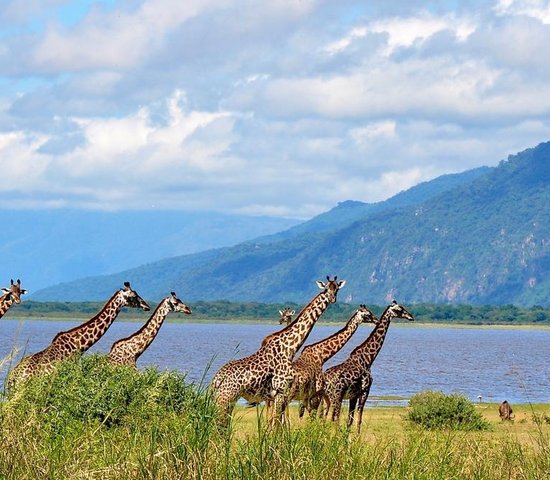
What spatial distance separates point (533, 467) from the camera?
13758mm

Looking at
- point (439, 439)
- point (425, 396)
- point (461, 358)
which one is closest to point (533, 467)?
point (439, 439)

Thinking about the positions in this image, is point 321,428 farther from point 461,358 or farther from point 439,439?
point 461,358

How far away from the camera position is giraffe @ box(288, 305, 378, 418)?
19.4 metres

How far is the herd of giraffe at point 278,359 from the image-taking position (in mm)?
18047

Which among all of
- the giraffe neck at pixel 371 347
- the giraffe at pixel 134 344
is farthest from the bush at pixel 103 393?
the giraffe neck at pixel 371 347

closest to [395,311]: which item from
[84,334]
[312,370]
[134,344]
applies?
[312,370]

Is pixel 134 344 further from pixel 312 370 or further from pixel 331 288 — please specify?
pixel 331 288

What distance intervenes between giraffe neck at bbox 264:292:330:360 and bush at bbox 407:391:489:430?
9.19m

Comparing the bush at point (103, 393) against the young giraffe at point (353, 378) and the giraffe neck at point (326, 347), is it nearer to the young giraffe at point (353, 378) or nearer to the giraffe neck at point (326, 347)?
the giraffe neck at point (326, 347)

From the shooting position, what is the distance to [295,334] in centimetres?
1909

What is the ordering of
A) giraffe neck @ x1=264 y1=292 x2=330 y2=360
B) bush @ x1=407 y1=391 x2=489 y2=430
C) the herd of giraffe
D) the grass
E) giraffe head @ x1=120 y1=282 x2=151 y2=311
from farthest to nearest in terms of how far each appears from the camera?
bush @ x1=407 y1=391 x2=489 y2=430 → giraffe head @ x1=120 y1=282 x2=151 y2=311 → giraffe neck @ x1=264 y1=292 x2=330 y2=360 → the herd of giraffe → the grass

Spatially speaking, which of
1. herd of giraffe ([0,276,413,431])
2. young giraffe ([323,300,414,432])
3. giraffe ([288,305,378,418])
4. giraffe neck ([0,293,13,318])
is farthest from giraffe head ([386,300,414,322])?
giraffe neck ([0,293,13,318])

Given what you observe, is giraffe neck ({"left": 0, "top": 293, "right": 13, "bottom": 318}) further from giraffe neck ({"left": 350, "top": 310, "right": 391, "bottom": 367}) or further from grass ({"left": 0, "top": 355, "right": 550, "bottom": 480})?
grass ({"left": 0, "top": 355, "right": 550, "bottom": 480})

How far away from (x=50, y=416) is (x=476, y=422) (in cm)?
1414
